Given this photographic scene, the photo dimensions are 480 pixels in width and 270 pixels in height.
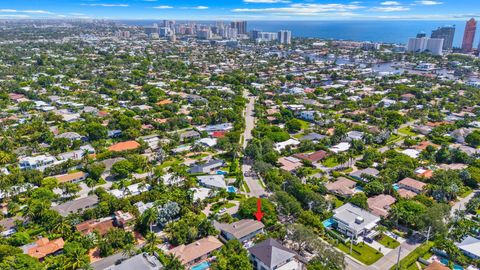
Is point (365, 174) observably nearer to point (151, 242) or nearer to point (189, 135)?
point (151, 242)

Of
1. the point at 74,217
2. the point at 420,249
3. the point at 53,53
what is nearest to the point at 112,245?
the point at 74,217

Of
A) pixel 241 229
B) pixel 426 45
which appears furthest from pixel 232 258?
pixel 426 45

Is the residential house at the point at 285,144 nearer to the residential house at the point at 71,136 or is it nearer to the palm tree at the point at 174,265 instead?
the palm tree at the point at 174,265

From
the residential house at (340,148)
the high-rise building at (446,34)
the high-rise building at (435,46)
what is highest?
the high-rise building at (446,34)

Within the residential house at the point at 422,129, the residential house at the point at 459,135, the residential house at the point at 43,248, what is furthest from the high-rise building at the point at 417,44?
the residential house at the point at 43,248

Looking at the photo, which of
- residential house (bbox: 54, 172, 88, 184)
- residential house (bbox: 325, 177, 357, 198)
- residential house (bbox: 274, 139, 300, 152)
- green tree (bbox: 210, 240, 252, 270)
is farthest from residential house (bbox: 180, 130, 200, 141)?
green tree (bbox: 210, 240, 252, 270)
